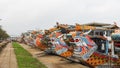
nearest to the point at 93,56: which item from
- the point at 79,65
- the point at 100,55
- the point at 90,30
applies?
the point at 100,55

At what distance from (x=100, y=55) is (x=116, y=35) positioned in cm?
274

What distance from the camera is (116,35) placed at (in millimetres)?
14625

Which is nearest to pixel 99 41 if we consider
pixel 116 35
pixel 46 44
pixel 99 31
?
pixel 99 31

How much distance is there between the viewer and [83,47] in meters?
17.1

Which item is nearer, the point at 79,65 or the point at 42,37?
the point at 79,65

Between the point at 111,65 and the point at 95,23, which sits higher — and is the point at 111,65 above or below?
below

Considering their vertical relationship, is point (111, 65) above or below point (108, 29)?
below

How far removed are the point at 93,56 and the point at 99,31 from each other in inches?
75.6

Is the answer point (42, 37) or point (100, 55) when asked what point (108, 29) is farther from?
point (42, 37)

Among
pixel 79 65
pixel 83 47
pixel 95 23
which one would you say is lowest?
pixel 79 65

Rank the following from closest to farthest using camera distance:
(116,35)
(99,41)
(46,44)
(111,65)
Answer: (116,35), (111,65), (99,41), (46,44)

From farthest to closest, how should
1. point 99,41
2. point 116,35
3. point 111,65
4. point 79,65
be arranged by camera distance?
point 79,65 → point 99,41 → point 111,65 → point 116,35

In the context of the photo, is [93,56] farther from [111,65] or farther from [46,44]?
[46,44]

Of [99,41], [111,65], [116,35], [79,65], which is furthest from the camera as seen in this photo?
[79,65]
